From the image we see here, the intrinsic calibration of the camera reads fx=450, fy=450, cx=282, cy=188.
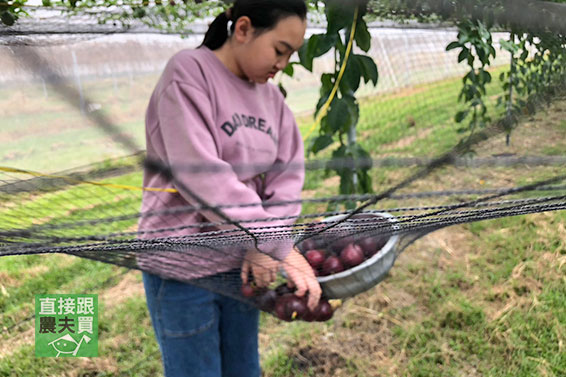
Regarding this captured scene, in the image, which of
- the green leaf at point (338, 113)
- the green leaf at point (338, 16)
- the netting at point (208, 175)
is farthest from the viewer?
the green leaf at point (338, 113)

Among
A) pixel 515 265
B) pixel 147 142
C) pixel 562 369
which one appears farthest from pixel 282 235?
pixel 515 265

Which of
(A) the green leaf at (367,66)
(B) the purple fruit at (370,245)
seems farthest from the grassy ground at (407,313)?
(B) the purple fruit at (370,245)

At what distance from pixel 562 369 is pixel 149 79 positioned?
1445 mm

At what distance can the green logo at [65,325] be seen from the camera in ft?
4.05

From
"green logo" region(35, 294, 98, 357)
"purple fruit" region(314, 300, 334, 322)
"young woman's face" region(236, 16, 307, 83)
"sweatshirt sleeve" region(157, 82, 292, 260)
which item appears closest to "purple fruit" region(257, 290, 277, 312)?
"purple fruit" region(314, 300, 334, 322)

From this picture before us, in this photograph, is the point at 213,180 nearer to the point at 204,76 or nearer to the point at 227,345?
the point at 204,76

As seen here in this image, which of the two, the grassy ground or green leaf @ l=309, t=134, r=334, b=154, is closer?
the grassy ground

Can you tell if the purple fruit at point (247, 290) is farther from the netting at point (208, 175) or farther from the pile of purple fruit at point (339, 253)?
the pile of purple fruit at point (339, 253)

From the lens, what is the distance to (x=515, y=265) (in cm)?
183

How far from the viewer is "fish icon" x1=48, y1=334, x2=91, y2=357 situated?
1.27 meters

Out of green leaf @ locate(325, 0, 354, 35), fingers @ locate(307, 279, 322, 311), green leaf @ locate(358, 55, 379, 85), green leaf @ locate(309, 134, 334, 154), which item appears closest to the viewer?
green leaf @ locate(325, 0, 354, 35)

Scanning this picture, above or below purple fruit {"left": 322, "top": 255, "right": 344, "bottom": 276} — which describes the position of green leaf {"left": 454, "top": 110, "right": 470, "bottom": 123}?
above

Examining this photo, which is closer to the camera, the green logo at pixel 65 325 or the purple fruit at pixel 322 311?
the purple fruit at pixel 322 311

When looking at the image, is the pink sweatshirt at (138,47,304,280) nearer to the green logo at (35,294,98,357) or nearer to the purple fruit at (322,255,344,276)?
the purple fruit at (322,255,344,276)
